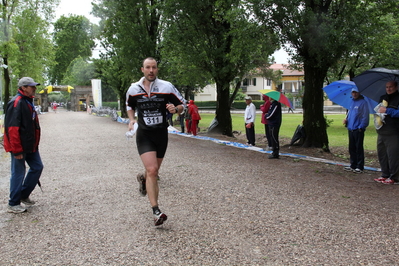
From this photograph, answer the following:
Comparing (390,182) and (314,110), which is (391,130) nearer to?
(390,182)

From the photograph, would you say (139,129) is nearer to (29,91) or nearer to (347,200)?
(29,91)

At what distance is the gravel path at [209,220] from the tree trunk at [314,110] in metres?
3.51

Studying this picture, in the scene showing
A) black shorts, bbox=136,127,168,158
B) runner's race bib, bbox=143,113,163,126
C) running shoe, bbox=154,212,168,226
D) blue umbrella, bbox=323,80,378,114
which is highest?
blue umbrella, bbox=323,80,378,114

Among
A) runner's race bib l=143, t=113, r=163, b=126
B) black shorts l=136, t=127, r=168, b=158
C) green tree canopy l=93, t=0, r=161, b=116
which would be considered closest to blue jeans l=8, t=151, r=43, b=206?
black shorts l=136, t=127, r=168, b=158

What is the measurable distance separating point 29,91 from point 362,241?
4747mm

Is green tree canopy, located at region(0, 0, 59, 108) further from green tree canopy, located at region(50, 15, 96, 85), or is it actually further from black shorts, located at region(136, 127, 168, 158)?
green tree canopy, located at region(50, 15, 96, 85)

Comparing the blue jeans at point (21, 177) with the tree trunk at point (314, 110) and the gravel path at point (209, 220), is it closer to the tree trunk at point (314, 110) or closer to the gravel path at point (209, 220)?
the gravel path at point (209, 220)

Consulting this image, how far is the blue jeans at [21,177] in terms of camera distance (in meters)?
5.36

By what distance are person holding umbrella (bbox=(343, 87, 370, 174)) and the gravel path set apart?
0.46 metres

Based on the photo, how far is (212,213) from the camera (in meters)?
5.19

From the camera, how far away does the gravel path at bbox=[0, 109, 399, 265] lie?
3.81 metres

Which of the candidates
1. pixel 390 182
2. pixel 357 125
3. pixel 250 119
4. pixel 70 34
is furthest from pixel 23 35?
pixel 70 34

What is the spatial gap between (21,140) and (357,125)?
6.60 metres

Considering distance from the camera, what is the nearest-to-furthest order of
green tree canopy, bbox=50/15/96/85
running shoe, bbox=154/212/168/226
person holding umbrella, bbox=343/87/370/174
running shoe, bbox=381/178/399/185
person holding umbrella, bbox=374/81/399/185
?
running shoe, bbox=154/212/168/226, person holding umbrella, bbox=374/81/399/185, running shoe, bbox=381/178/399/185, person holding umbrella, bbox=343/87/370/174, green tree canopy, bbox=50/15/96/85
